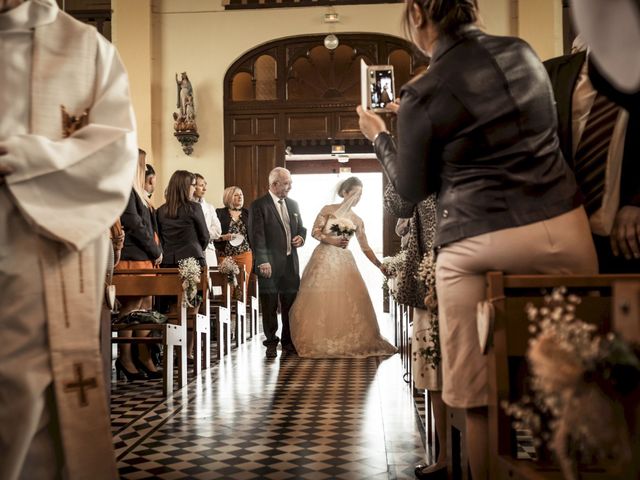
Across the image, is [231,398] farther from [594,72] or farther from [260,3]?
[260,3]

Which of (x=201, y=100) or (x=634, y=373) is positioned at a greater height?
(x=201, y=100)

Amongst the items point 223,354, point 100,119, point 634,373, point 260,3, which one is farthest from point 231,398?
point 260,3

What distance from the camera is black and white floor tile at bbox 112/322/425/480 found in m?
3.61

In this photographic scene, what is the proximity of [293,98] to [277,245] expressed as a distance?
5497mm

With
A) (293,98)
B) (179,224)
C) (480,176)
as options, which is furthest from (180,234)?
(293,98)

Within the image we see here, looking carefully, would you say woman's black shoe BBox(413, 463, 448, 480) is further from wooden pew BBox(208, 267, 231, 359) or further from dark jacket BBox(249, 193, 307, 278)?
dark jacket BBox(249, 193, 307, 278)

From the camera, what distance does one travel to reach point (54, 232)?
6.75ft

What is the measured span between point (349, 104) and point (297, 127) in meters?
→ 1.01

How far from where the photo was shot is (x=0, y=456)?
6.43 ft

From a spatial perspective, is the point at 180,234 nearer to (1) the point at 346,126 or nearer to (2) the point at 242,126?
(2) the point at 242,126

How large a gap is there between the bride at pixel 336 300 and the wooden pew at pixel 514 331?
593 centimetres

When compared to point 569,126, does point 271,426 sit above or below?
below

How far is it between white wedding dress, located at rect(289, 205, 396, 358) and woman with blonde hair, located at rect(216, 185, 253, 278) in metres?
2.11

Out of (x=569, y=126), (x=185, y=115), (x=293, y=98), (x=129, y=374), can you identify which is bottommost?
(x=129, y=374)
